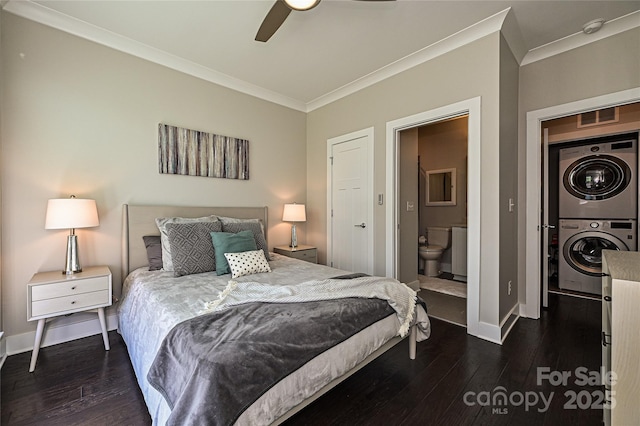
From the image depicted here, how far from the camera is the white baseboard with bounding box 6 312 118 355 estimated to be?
2.20 meters

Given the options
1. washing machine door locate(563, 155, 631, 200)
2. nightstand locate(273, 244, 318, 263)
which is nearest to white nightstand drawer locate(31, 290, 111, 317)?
nightstand locate(273, 244, 318, 263)

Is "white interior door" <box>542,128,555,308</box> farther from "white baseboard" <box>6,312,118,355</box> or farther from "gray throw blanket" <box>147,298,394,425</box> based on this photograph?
"white baseboard" <box>6,312,118,355</box>

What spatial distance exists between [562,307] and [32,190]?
546 cm

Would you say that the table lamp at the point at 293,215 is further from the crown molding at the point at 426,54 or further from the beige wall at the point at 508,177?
the beige wall at the point at 508,177

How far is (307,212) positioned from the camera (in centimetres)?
439

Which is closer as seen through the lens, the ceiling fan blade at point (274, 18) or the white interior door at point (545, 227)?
the ceiling fan blade at point (274, 18)

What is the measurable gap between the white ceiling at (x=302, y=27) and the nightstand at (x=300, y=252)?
87.8 inches

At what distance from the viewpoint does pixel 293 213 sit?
151 inches

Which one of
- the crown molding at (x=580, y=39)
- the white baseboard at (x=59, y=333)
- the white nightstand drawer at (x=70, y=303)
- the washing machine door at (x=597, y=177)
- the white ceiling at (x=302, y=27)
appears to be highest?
the white ceiling at (x=302, y=27)

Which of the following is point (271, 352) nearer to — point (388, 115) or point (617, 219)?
point (388, 115)

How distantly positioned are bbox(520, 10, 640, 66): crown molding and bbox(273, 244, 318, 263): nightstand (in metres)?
3.26

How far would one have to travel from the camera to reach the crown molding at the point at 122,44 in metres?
2.22

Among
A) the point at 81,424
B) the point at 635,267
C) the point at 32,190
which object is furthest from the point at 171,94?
the point at 635,267

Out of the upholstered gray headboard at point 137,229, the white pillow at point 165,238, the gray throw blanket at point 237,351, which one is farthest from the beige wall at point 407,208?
the upholstered gray headboard at point 137,229
